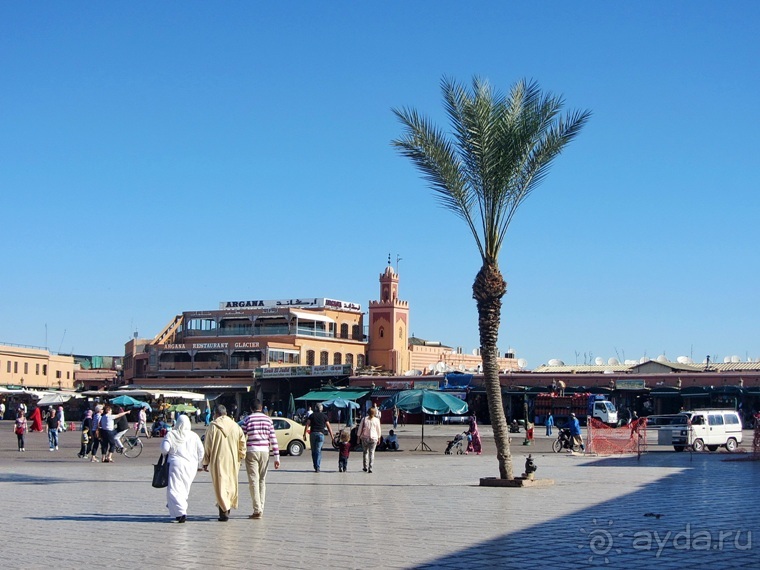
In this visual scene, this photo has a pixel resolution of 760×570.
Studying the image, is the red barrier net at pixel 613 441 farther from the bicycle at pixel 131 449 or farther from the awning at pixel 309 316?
the awning at pixel 309 316

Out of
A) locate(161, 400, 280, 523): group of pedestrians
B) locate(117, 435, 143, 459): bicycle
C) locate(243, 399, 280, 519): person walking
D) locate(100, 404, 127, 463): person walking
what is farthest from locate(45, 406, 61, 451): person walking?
locate(161, 400, 280, 523): group of pedestrians

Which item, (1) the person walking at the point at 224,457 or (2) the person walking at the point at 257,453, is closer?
(1) the person walking at the point at 224,457

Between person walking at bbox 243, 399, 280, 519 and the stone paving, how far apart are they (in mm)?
318

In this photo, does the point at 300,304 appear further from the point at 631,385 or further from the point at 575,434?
the point at 575,434

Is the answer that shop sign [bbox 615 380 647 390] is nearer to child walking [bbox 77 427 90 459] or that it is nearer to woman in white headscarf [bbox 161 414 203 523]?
child walking [bbox 77 427 90 459]

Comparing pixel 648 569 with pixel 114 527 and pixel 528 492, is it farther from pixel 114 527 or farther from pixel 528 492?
pixel 528 492


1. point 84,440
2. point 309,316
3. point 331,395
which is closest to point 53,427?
point 84,440

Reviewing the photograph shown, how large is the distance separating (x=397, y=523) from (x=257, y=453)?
2.42m

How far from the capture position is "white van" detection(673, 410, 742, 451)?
33031 mm

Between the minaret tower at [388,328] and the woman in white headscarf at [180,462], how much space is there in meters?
69.8

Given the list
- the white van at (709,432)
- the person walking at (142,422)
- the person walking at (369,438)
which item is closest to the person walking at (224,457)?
the person walking at (369,438)

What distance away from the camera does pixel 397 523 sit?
12297 millimetres

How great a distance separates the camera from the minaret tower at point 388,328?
8375 centimetres

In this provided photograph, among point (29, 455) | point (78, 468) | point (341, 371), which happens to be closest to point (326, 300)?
point (341, 371)
